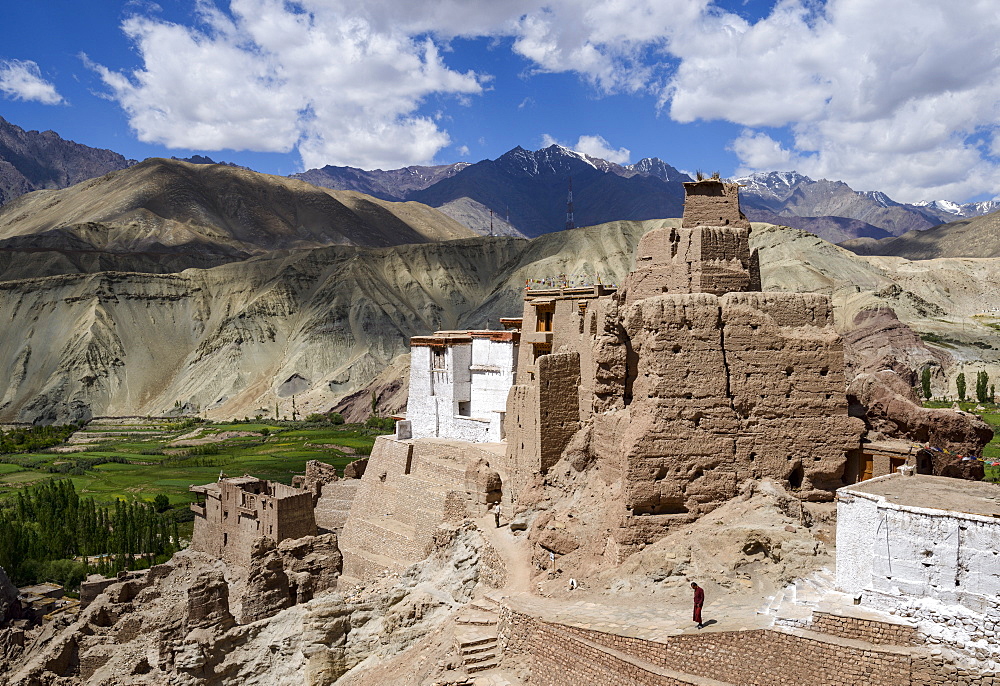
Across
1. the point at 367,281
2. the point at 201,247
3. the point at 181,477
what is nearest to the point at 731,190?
the point at 181,477

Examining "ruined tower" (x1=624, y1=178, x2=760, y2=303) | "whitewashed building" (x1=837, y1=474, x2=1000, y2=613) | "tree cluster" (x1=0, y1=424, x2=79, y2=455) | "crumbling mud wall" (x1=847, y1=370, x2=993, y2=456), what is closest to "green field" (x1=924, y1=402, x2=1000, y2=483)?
"crumbling mud wall" (x1=847, y1=370, x2=993, y2=456)

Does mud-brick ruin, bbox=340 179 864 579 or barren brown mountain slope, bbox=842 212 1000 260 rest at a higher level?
barren brown mountain slope, bbox=842 212 1000 260

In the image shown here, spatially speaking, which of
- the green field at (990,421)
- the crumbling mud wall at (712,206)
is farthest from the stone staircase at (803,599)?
the green field at (990,421)

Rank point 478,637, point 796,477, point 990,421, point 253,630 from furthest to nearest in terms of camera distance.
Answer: point 990,421, point 253,630, point 796,477, point 478,637

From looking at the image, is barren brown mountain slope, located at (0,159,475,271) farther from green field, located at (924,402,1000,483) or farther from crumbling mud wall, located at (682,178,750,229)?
crumbling mud wall, located at (682,178,750,229)

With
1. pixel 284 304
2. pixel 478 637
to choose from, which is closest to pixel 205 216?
pixel 284 304

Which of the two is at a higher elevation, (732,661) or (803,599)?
(803,599)

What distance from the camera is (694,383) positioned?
16.7m

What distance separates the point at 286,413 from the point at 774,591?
77.9 m

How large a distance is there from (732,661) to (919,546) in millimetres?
3129

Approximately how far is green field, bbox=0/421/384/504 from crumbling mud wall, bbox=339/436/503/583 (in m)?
22.9

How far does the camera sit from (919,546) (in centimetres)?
1228

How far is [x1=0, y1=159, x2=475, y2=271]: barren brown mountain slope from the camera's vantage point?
142 meters

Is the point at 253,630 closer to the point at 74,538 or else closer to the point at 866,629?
the point at 866,629
